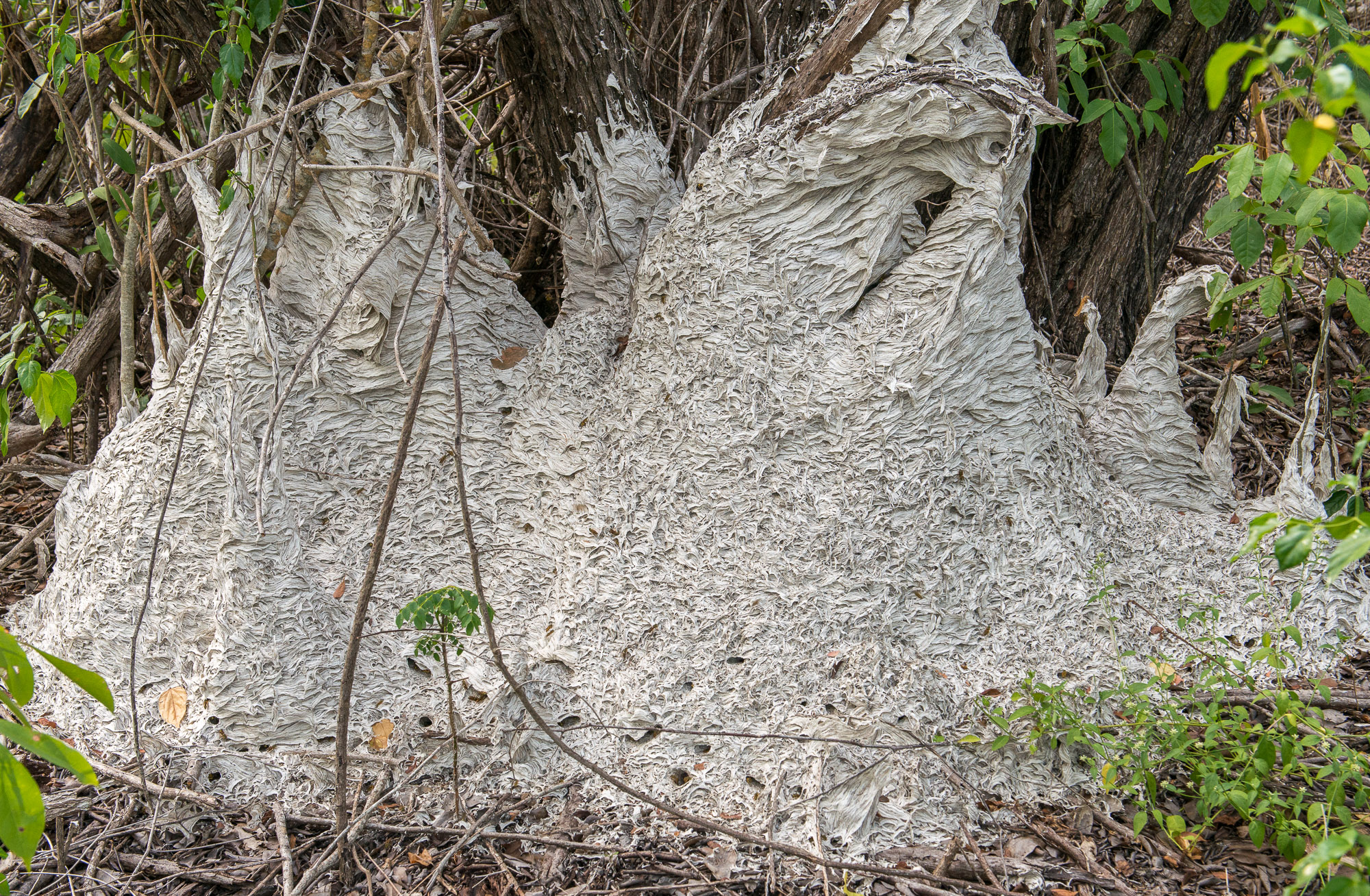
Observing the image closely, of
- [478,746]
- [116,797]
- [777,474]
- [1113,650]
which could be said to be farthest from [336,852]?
[1113,650]

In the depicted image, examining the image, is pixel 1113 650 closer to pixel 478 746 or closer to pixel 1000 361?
pixel 1000 361

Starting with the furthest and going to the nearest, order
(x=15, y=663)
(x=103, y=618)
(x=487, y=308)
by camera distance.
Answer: (x=487, y=308) → (x=103, y=618) → (x=15, y=663)

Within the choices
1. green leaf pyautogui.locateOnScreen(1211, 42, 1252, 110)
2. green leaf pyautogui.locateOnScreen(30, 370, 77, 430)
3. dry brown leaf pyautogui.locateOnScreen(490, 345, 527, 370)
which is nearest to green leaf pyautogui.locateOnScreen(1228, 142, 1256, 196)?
green leaf pyautogui.locateOnScreen(1211, 42, 1252, 110)

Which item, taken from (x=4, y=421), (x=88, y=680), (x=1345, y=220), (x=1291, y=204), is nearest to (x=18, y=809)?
(x=88, y=680)

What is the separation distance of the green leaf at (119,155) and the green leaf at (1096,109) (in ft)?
9.33

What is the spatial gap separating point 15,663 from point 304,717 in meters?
1.37

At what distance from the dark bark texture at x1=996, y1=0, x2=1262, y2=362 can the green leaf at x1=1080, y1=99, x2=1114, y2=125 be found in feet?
0.70

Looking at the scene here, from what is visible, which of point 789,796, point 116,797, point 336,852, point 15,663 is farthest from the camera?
point 116,797

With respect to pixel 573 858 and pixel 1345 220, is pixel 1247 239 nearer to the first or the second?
pixel 1345 220

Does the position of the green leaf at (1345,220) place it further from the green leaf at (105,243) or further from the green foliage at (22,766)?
the green leaf at (105,243)

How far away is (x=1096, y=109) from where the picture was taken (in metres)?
2.61

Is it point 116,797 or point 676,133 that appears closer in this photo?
point 116,797

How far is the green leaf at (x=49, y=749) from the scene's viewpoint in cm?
103

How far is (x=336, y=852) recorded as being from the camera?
80.4 inches
